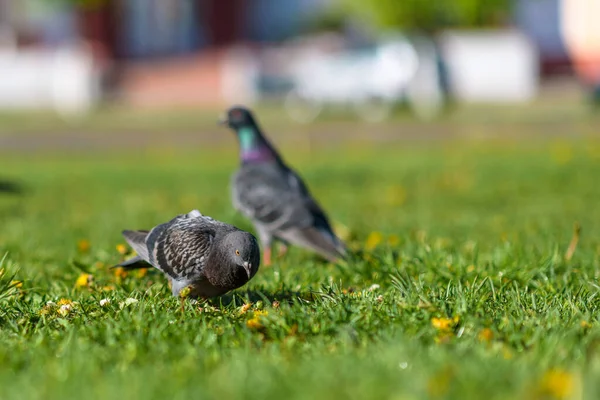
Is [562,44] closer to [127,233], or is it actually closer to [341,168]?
[341,168]

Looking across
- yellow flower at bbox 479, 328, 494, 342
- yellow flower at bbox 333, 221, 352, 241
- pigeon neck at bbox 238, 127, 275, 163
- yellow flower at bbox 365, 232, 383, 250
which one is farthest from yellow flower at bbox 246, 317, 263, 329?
yellow flower at bbox 333, 221, 352, 241

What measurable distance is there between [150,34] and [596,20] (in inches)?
667

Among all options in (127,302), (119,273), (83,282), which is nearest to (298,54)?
(119,273)

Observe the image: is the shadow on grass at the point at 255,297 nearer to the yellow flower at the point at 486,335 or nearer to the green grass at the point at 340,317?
the green grass at the point at 340,317

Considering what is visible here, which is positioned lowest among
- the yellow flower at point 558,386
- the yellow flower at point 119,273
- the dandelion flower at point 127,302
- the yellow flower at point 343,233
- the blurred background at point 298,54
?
the blurred background at point 298,54

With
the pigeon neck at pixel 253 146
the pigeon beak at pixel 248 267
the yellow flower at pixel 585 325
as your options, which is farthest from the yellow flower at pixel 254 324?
the pigeon neck at pixel 253 146

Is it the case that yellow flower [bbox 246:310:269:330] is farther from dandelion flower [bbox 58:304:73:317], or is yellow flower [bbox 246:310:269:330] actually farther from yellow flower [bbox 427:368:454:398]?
yellow flower [bbox 427:368:454:398]

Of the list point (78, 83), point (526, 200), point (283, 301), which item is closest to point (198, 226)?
point (283, 301)

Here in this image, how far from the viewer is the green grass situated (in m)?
3.21

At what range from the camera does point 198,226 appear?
480 cm

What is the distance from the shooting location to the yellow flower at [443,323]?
3971mm

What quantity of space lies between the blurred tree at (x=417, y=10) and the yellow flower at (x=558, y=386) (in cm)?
2623

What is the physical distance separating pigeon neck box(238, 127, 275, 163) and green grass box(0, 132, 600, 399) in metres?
0.74

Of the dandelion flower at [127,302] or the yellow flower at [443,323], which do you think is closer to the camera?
the yellow flower at [443,323]
